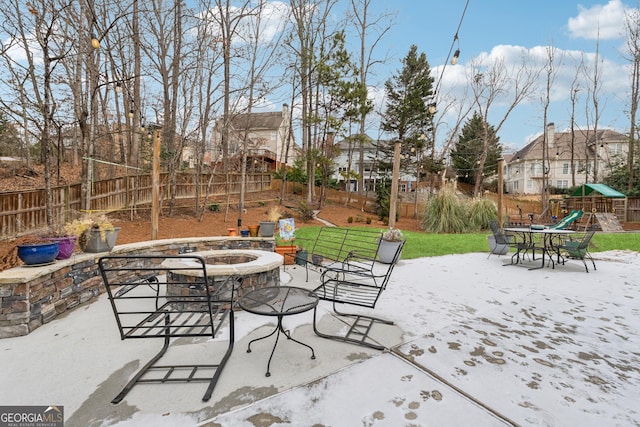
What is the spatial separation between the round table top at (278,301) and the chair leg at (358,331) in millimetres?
217

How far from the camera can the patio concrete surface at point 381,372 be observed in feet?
5.69

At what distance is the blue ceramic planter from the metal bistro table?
2228 millimetres

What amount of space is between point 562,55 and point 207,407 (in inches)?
929

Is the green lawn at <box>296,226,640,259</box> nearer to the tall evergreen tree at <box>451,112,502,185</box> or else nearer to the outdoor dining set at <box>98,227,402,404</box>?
the outdoor dining set at <box>98,227,402,404</box>

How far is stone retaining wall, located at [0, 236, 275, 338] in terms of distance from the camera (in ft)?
8.63

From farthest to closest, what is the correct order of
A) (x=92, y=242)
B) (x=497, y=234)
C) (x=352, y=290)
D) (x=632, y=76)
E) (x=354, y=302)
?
(x=632, y=76), (x=497, y=234), (x=92, y=242), (x=352, y=290), (x=354, y=302)

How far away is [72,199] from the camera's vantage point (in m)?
7.23

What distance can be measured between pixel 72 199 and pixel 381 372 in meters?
8.42

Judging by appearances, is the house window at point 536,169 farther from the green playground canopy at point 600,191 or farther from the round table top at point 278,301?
the round table top at point 278,301

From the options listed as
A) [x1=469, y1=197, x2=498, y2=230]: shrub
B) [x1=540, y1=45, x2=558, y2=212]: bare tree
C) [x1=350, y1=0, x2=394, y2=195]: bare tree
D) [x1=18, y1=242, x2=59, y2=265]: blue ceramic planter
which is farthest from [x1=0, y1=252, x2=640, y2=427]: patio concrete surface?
[x1=540, y1=45, x2=558, y2=212]: bare tree

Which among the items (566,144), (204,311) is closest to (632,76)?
(566,144)

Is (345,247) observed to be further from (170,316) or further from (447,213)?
(447,213)

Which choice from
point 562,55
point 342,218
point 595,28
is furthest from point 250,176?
point 595,28

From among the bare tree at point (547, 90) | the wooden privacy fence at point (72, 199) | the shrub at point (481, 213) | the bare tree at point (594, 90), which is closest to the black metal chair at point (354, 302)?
the wooden privacy fence at point (72, 199)
